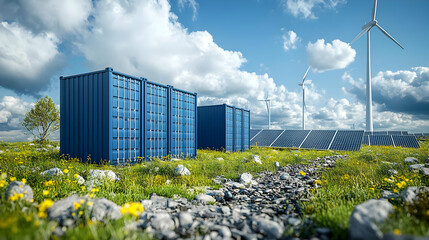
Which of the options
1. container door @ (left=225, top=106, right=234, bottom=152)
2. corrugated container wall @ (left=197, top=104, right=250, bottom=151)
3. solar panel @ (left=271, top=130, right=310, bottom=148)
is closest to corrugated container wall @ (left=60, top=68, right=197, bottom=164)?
corrugated container wall @ (left=197, top=104, right=250, bottom=151)

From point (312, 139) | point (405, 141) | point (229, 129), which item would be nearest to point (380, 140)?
point (405, 141)

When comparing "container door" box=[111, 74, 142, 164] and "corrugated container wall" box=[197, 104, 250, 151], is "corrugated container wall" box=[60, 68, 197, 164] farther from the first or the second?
"corrugated container wall" box=[197, 104, 250, 151]

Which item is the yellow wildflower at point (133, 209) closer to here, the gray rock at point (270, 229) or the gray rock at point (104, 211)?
the gray rock at point (104, 211)

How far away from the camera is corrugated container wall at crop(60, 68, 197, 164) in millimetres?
11930

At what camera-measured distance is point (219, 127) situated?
2222 cm

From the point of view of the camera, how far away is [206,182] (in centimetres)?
877

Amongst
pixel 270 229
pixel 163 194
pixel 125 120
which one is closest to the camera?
pixel 270 229

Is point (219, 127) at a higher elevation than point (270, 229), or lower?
higher

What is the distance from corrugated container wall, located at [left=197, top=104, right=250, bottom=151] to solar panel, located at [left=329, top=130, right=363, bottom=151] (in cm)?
1127

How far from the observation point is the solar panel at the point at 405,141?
2684 cm

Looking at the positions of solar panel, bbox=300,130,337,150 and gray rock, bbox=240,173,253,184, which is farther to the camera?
solar panel, bbox=300,130,337,150

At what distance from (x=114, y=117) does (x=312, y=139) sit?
24779mm

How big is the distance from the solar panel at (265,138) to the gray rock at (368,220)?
25256mm

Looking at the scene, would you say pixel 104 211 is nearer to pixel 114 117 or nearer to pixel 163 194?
pixel 163 194
